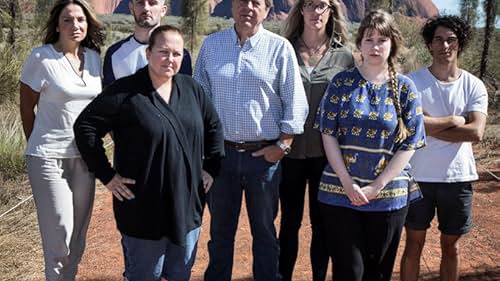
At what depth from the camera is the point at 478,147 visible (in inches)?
373

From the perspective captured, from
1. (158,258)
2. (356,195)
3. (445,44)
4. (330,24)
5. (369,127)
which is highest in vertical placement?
(330,24)

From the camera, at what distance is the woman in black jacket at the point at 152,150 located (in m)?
2.56

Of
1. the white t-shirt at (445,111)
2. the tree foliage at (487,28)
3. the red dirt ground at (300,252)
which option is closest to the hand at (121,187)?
the white t-shirt at (445,111)

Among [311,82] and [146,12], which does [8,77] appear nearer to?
[146,12]

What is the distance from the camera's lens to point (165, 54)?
2.60m

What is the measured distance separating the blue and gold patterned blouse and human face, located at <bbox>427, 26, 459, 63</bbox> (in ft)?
1.78

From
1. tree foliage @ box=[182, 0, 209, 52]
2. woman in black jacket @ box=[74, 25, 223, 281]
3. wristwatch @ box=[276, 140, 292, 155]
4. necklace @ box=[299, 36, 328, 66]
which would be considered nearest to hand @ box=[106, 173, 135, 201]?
woman in black jacket @ box=[74, 25, 223, 281]

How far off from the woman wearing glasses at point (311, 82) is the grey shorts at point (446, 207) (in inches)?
23.4

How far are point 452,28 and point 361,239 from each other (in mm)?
1319

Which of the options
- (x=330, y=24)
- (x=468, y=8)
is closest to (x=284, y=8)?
(x=468, y=8)

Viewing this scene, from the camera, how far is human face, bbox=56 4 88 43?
312 cm

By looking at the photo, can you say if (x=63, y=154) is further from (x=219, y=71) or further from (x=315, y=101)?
(x=315, y=101)

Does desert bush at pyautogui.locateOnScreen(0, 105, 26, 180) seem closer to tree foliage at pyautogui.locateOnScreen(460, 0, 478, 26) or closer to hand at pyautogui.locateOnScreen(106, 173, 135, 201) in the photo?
hand at pyautogui.locateOnScreen(106, 173, 135, 201)

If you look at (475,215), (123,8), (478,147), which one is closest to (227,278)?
(475,215)
